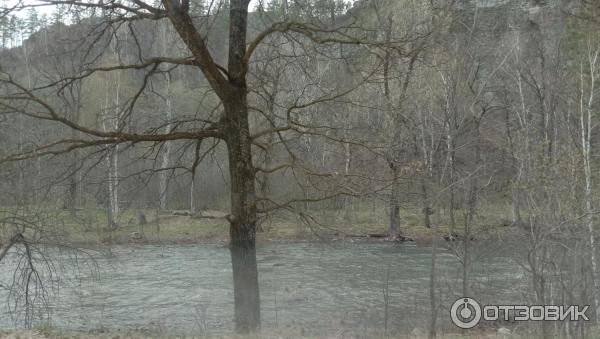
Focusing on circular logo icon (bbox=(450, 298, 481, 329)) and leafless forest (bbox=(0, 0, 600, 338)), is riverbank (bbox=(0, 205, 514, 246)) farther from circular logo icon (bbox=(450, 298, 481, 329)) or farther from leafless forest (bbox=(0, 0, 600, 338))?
circular logo icon (bbox=(450, 298, 481, 329))

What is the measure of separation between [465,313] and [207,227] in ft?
66.2

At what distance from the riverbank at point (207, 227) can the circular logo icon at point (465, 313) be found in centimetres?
157

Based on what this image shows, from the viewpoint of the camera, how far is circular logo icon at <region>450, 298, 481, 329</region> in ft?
31.7

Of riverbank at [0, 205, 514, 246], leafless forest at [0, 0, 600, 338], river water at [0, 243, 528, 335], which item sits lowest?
river water at [0, 243, 528, 335]

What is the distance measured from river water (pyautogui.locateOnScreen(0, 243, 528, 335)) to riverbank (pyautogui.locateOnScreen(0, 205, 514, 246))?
0.59m

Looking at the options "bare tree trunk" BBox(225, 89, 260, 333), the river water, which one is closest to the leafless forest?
"bare tree trunk" BBox(225, 89, 260, 333)

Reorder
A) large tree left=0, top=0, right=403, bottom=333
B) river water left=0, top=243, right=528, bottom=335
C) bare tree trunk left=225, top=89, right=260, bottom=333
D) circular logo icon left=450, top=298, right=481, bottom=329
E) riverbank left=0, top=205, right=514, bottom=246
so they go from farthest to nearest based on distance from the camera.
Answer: river water left=0, top=243, right=528, bottom=335, circular logo icon left=450, top=298, right=481, bottom=329, riverbank left=0, top=205, right=514, bottom=246, bare tree trunk left=225, top=89, right=260, bottom=333, large tree left=0, top=0, right=403, bottom=333

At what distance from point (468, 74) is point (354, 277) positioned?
9030mm

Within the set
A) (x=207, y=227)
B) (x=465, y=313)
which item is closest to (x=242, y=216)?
(x=465, y=313)

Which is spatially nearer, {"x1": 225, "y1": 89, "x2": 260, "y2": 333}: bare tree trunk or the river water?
{"x1": 225, "y1": 89, "x2": 260, "y2": 333}: bare tree trunk

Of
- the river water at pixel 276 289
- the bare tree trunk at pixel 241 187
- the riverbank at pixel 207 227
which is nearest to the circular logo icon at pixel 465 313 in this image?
the river water at pixel 276 289

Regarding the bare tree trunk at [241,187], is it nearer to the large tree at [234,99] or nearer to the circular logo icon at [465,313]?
the large tree at [234,99]

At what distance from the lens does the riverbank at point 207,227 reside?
952cm

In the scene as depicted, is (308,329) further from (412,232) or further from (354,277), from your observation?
(412,232)
